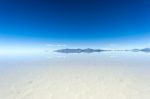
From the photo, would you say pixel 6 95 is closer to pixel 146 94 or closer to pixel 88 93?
A: pixel 88 93

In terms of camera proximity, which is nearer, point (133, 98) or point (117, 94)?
point (133, 98)

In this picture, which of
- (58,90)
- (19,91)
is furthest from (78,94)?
A: (19,91)

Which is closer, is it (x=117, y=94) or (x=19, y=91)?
(x=117, y=94)

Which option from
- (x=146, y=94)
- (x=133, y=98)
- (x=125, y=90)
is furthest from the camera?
(x=125, y=90)

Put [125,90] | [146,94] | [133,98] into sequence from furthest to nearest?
[125,90] < [146,94] < [133,98]

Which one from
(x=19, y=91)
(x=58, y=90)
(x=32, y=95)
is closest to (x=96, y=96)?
(x=58, y=90)

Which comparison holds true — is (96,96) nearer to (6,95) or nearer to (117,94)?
(117,94)

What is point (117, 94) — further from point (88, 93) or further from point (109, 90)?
point (88, 93)

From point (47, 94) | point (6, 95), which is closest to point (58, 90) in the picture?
point (47, 94)
